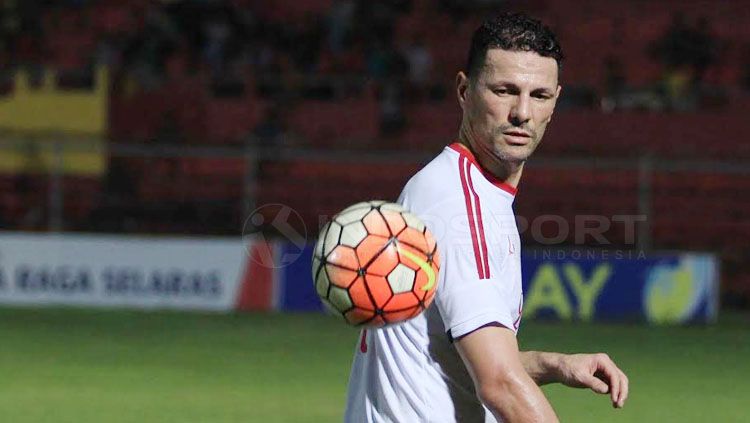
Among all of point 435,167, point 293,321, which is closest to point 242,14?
point 293,321

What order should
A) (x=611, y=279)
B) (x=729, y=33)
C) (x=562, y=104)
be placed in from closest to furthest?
(x=611, y=279)
(x=562, y=104)
(x=729, y=33)

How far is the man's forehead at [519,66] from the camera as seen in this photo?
360 centimetres

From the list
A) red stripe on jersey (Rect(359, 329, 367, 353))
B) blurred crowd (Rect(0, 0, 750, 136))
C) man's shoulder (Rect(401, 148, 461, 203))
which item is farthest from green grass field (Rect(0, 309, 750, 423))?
blurred crowd (Rect(0, 0, 750, 136))

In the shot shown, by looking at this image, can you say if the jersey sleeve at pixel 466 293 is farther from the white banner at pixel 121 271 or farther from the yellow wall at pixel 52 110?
the yellow wall at pixel 52 110

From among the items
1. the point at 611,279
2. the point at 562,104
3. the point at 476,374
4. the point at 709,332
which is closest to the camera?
the point at 476,374

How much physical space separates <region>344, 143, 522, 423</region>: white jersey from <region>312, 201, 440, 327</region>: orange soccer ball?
4.0 inches

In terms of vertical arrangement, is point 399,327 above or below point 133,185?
above

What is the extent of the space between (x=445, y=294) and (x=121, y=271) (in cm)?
1255

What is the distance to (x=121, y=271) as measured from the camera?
1563 centimetres

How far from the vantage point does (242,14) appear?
22.7m

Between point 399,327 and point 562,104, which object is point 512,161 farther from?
point 562,104

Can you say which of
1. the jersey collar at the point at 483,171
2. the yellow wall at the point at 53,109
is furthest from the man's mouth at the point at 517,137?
the yellow wall at the point at 53,109

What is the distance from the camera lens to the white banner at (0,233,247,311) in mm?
15508

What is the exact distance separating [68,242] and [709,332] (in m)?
7.10
